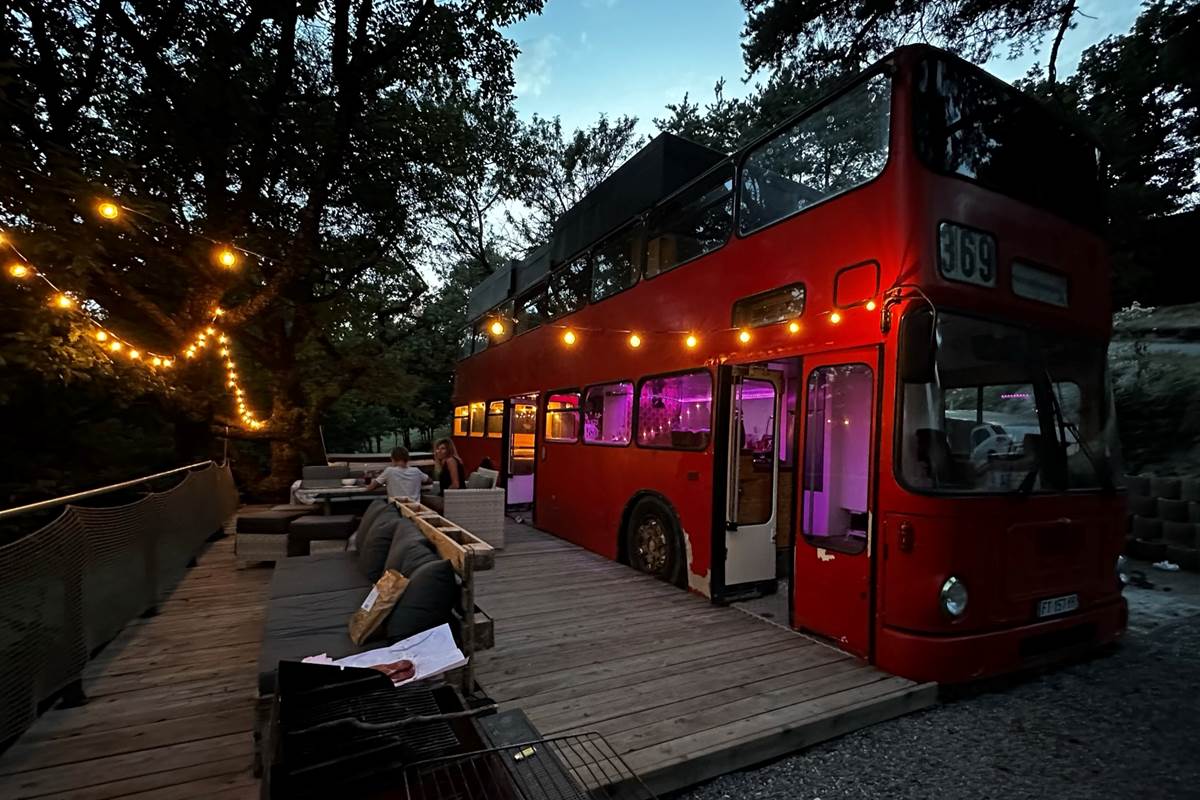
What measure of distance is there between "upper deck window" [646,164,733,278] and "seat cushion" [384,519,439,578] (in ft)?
12.3

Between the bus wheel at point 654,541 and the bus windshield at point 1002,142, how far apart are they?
12.5ft

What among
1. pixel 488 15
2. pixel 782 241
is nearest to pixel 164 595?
pixel 782 241

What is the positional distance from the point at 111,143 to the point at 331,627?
9.63m

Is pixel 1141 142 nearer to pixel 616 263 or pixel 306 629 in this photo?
pixel 616 263

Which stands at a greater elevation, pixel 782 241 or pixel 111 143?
pixel 111 143

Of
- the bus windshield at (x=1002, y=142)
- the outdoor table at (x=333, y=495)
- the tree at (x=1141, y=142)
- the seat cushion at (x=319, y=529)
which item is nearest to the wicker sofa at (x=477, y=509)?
the outdoor table at (x=333, y=495)

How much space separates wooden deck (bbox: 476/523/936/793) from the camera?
8.84 feet

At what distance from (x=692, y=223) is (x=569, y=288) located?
276 centimetres

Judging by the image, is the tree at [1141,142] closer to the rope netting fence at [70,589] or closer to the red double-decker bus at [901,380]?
the red double-decker bus at [901,380]

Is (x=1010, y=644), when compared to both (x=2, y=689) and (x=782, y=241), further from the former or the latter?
(x=2, y=689)

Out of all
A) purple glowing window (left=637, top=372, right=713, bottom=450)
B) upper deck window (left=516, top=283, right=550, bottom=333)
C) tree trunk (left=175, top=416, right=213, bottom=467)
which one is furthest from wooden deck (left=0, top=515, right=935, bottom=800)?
tree trunk (left=175, top=416, right=213, bottom=467)

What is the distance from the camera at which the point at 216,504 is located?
8.23m

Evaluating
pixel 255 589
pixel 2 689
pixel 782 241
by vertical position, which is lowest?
pixel 255 589

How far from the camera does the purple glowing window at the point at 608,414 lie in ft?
20.8
